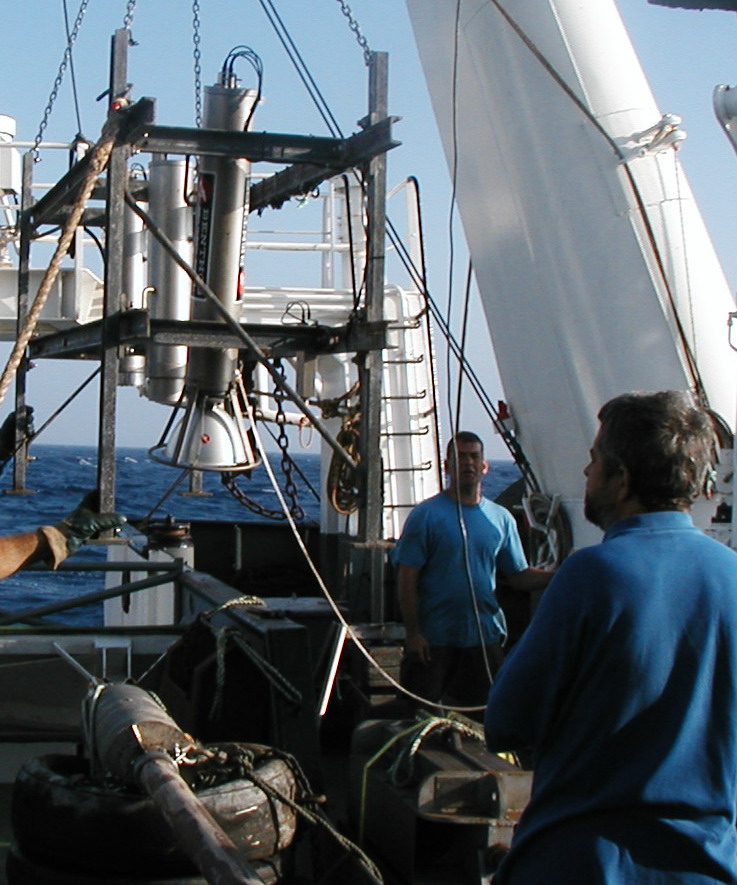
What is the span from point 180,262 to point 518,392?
3.06 m

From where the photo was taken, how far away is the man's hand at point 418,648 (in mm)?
5762

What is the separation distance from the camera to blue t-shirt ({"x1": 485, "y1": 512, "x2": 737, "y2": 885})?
245 centimetres

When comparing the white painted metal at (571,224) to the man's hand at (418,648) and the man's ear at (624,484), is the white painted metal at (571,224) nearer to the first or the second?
the man's hand at (418,648)

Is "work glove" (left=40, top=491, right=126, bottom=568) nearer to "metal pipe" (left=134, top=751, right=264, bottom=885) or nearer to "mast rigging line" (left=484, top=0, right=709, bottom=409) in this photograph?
"metal pipe" (left=134, top=751, right=264, bottom=885)

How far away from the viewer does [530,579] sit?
5.94 meters

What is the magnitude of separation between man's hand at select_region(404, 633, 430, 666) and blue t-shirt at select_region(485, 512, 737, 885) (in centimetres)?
319

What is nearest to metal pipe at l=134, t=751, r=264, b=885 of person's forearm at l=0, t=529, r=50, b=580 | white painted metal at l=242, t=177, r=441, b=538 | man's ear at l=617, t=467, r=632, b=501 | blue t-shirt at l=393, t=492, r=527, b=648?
person's forearm at l=0, t=529, r=50, b=580

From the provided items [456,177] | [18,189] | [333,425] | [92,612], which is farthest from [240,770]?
[92,612]

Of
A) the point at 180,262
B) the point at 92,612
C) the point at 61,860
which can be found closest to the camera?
the point at 61,860

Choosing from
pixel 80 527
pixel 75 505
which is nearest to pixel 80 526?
pixel 80 527

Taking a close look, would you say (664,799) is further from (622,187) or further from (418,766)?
(622,187)

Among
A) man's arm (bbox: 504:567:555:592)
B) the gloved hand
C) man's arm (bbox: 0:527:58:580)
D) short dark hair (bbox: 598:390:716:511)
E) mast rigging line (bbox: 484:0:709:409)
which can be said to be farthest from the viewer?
mast rigging line (bbox: 484:0:709:409)

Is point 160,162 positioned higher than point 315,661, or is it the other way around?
point 160,162

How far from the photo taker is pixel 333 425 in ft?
39.2
